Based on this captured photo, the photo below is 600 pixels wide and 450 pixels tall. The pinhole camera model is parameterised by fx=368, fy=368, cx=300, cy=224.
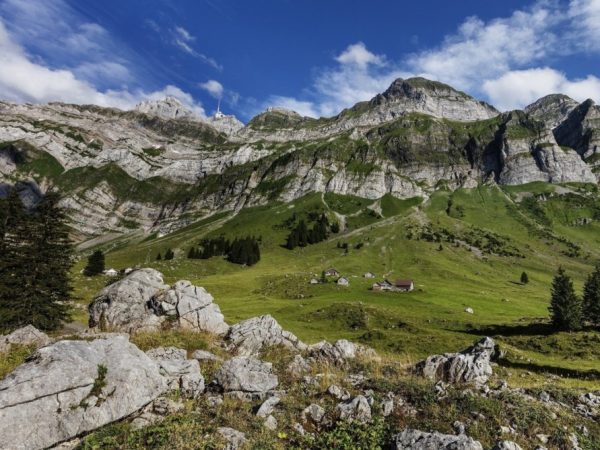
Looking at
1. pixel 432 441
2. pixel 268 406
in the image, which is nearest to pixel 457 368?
pixel 432 441

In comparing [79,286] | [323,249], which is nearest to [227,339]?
[79,286]

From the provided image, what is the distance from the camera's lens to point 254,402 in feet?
44.7

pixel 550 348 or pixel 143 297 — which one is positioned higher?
pixel 143 297

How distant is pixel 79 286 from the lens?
316ft

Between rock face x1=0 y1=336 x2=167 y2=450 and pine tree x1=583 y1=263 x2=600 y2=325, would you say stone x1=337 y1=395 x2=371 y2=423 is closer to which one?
rock face x1=0 y1=336 x2=167 y2=450

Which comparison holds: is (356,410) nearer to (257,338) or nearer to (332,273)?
(257,338)

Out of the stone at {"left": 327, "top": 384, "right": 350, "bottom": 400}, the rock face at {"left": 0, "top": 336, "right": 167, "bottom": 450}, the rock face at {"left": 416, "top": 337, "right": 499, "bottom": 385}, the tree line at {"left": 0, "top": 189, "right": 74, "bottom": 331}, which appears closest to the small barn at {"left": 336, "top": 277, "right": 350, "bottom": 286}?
the tree line at {"left": 0, "top": 189, "right": 74, "bottom": 331}

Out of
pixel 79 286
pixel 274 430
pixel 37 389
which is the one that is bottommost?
pixel 79 286

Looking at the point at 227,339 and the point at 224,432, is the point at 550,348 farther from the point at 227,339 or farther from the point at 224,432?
the point at 224,432

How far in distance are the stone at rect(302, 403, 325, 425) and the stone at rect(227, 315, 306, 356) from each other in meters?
8.52

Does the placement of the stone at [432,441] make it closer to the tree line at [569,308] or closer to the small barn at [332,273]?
the tree line at [569,308]

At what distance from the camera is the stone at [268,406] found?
41.7ft


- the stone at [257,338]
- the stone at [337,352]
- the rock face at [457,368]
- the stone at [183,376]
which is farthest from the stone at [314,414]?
the stone at [257,338]

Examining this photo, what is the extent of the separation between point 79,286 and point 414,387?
103489 millimetres
